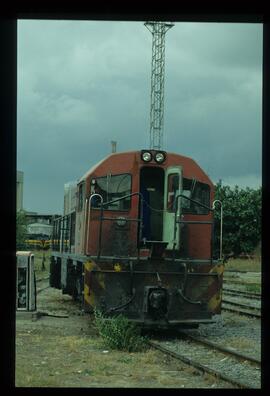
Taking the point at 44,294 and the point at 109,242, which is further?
the point at 44,294

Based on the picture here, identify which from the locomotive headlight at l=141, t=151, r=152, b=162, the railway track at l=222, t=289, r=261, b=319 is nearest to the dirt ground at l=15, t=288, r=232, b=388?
the locomotive headlight at l=141, t=151, r=152, b=162

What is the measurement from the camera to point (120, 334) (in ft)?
30.3

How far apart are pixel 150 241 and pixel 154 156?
5.17 ft

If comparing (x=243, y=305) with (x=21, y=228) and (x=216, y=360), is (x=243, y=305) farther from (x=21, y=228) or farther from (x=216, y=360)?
(x=21, y=228)

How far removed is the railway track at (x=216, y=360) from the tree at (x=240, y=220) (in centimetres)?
2752

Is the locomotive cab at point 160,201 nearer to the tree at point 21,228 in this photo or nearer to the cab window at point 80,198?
the cab window at point 80,198

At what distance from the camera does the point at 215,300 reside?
10.6 meters

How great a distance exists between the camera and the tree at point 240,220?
37.8 m

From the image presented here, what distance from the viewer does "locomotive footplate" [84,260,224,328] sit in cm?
995

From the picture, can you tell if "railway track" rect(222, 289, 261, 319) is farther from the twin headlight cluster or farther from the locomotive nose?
the twin headlight cluster

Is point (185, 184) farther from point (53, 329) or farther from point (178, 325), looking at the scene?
point (53, 329)

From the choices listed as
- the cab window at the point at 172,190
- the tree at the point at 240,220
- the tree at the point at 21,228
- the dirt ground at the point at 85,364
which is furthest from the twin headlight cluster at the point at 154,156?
the tree at the point at 240,220
